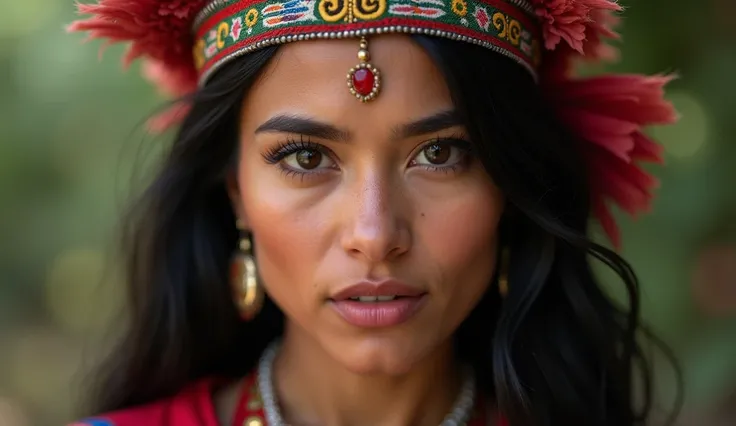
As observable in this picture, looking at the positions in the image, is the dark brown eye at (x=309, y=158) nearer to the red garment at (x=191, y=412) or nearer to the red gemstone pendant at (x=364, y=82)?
the red gemstone pendant at (x=364, y=82)

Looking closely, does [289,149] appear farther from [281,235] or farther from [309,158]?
[281,235]

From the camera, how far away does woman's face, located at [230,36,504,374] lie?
154 cm

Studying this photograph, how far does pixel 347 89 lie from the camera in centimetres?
154

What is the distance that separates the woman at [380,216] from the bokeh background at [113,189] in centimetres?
51

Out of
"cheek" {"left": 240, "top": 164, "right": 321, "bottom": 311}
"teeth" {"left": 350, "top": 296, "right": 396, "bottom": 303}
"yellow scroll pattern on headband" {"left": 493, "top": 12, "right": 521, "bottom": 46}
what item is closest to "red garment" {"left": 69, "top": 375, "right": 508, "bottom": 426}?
"cheek" {"left": 240, "top": 164, "right": 321, "bottom": 311}

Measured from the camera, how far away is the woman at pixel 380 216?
5.11 ft

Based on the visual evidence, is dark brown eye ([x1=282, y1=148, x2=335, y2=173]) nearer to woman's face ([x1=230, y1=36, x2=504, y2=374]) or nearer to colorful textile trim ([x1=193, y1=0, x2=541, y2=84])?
woman's face ([x1=230, y1=36, x2=504, y2=374])

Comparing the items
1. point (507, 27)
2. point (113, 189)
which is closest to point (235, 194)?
point (507, 27)

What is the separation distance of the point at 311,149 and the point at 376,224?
0.21 m

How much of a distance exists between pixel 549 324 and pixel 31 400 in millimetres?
1931

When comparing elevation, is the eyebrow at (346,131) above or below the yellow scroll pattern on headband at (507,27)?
below

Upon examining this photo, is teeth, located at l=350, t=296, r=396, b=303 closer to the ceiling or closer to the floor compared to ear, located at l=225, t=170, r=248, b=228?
closer to the floor

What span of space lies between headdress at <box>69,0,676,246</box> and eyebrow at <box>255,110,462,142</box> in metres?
0.08

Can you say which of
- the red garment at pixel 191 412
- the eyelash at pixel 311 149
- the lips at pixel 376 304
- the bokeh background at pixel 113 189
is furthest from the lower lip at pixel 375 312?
the bokeh background at pixel 113 189
